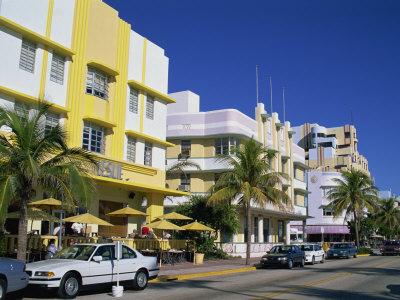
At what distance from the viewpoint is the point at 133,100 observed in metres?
30.0

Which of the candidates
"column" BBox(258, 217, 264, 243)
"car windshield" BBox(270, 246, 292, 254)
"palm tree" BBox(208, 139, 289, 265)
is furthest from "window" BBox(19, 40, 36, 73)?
"column" BBox(258, 217, 264, 243)

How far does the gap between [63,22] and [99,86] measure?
3986mm

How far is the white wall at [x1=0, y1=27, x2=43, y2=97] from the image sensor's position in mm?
22031

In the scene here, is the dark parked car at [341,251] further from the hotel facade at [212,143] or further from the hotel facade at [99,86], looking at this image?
the hotel facade at [99,86]

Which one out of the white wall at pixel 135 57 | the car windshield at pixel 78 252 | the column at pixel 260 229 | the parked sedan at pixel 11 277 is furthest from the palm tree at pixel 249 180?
the parked sedan at pixel 11 277

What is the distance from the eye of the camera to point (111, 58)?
28.1 m

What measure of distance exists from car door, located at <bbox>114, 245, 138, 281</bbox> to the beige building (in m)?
87.5

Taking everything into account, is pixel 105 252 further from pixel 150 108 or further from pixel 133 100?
pixel 150 108

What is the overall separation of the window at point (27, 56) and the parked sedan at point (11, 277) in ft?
41.0

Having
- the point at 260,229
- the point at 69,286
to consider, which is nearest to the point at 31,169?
the point at 69,286

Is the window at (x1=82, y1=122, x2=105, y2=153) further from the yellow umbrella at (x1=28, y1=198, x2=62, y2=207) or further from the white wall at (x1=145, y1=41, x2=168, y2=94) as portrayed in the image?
the yellow umbrella at (x1=28, y1=198, x2=62, y2=207)

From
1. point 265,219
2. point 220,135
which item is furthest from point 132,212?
point 265,219

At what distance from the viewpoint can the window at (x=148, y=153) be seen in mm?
30891

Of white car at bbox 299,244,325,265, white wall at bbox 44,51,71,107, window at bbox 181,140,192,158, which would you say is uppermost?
window at bbox 181,140,192,158
